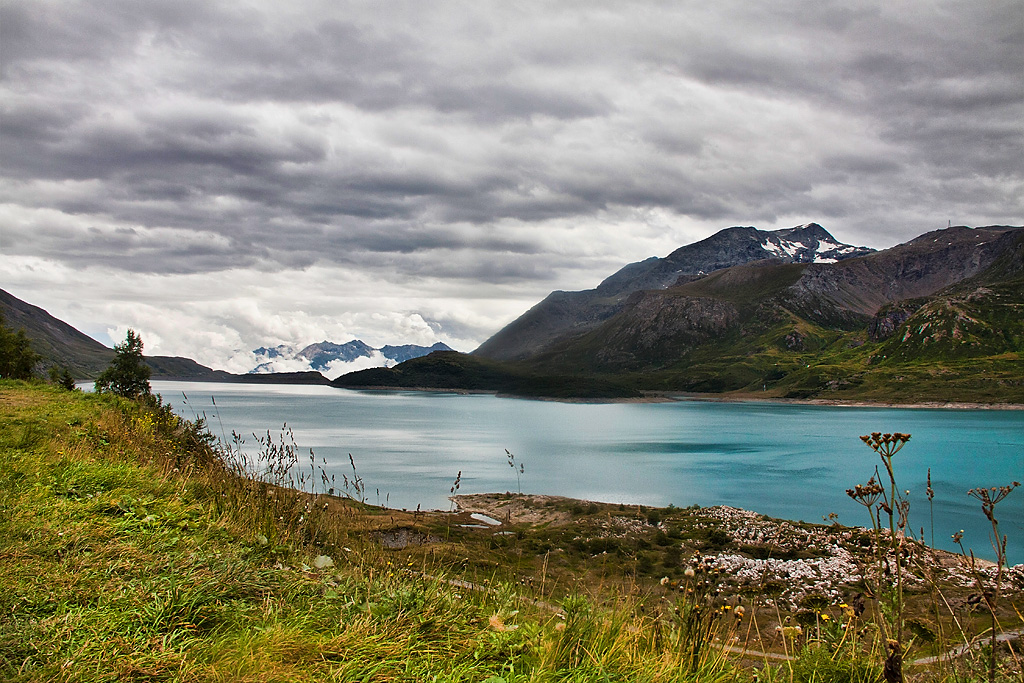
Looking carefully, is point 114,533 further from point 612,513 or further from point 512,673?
point 612,513

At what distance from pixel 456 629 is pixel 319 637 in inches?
40.2

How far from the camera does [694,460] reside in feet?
241

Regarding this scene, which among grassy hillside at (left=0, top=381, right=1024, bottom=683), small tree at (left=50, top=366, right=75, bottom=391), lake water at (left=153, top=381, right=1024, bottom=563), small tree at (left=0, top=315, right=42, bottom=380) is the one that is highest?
small tree at (left=0, top=315, right=42, bottom=380)

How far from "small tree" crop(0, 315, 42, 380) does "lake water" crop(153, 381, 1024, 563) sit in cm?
1471

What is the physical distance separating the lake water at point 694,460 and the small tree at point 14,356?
1471cm

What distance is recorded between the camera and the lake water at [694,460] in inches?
1850

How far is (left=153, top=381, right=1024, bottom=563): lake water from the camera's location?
47.0m

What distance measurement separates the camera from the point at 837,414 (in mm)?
147125

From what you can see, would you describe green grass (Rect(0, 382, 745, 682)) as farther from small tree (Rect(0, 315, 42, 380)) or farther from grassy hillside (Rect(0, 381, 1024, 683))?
small tree (Rect(0, 315, 42, 380))

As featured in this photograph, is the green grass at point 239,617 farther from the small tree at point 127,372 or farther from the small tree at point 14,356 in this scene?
the small tree at point 127,372

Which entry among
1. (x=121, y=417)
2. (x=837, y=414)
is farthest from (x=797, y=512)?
(x=837, y=414)

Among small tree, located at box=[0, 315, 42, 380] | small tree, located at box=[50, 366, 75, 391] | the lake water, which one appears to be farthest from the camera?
small tree, located at box=[0, 315, 42, 380]

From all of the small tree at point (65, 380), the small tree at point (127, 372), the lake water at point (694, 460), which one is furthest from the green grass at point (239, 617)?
the small tree at point (127, 372)

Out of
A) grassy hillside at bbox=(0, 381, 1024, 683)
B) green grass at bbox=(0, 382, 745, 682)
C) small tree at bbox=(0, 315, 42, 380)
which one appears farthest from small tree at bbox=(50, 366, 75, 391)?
green grass at bbox=(0, 382, 745, 682)
